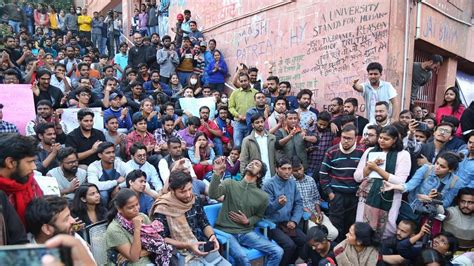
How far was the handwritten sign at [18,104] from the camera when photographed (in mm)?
6418

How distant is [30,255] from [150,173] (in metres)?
4.36

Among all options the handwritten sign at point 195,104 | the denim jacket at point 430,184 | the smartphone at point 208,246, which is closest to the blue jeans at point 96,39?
the handwritten sign at point 195,104

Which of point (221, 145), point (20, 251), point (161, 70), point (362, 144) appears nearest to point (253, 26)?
point (161, 70)

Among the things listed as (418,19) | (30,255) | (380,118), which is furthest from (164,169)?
(418,19)

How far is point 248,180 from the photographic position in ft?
17.5

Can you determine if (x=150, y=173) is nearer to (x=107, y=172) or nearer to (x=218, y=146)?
(x=107, y=172)

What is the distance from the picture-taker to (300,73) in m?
9.55

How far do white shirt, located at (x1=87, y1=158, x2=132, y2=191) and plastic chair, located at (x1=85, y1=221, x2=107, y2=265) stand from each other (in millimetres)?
963

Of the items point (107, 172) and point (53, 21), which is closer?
point (107, 172)

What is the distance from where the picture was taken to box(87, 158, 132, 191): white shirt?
199 inches

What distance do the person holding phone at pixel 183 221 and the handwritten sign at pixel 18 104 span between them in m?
3.27

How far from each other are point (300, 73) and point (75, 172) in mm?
5886

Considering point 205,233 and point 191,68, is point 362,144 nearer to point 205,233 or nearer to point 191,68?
point 205,233

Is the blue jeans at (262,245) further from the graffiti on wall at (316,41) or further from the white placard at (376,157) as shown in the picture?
the graffiti on wall at (316,41)
